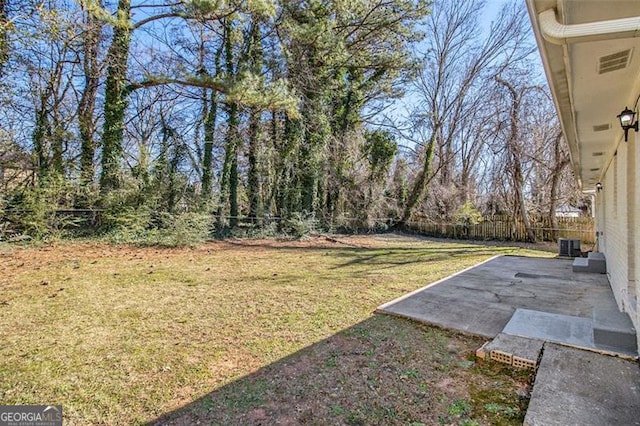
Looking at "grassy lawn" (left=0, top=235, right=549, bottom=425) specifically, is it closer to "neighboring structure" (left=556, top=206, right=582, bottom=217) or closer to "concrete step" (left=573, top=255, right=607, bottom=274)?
"concrete step" (left=573, top=255, right=607, bottom=274)

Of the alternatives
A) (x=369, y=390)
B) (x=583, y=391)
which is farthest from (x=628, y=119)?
(x=369, y=390)

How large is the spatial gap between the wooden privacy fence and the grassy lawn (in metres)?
10.7

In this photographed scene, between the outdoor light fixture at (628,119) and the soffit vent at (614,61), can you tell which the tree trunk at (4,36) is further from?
the outdoor light fixture at (628,119)

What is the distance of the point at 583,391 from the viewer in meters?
2.18

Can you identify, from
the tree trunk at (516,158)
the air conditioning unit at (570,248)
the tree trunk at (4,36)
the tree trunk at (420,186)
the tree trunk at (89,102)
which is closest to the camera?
the tree trunk at (4,36)

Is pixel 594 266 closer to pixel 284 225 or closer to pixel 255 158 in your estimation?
pixel 284 225

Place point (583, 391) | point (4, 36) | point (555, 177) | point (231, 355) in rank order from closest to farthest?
point (583, 391), point (231, 355), point (4, 36), point (555, 177)

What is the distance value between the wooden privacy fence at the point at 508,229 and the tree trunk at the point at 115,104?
543 inches

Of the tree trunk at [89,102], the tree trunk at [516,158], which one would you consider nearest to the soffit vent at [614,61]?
the tree trunk at [89,102]

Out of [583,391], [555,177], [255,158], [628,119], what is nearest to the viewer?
[583,391]

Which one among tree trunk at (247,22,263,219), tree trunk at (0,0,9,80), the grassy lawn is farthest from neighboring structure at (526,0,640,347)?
tree trunk at (247,22,263,219)

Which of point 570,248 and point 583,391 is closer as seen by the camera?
point 583,391

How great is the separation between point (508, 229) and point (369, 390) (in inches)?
570

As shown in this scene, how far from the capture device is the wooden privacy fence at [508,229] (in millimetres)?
12781
